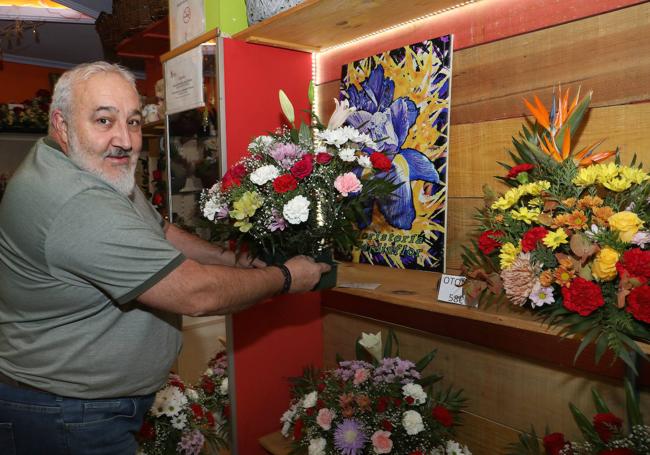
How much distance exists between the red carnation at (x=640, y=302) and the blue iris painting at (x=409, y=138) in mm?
724

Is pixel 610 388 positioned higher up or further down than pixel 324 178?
further down

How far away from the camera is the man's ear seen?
4.73 ft

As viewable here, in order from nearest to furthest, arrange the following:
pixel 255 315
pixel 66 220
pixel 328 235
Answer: pixel 66 220, pixel 328 235, pixel 255 315

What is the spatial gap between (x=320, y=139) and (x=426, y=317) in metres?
0.76

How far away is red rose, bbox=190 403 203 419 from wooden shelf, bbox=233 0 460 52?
53.3 inches

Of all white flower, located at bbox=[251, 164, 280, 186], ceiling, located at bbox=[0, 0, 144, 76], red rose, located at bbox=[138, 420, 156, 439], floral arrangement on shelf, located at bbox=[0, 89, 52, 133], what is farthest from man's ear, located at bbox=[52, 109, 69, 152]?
ceiling, located at bbox=[0, 0, 144, 76]

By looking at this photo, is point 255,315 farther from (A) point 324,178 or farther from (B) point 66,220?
(B) point 66,220

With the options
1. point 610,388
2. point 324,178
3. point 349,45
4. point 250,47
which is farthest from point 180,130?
point 610,388

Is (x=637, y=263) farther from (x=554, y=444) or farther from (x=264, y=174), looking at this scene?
(x=264, y=174)

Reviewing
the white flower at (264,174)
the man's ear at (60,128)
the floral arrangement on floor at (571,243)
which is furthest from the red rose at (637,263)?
the man's ear at (60,128)

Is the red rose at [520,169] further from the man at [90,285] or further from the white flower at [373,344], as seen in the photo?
the white flower at [373,344]

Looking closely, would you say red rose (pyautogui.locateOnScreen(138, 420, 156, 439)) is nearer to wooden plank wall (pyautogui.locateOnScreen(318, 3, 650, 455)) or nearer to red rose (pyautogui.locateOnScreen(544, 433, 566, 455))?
wooden plank wall (pyautogui.locateOnScreen(318, 3, 650, 455))

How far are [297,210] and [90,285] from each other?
1.78ft

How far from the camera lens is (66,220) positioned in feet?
3.98
